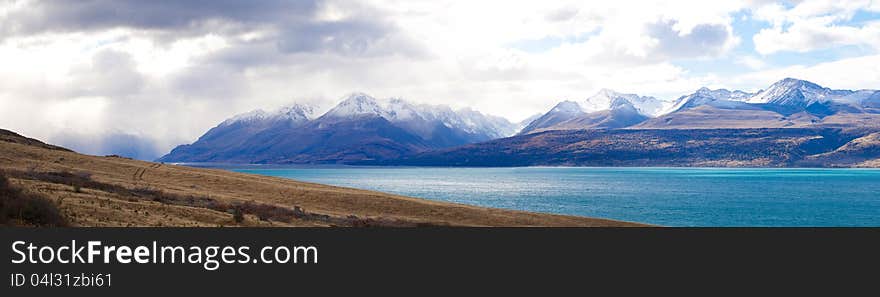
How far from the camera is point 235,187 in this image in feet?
199

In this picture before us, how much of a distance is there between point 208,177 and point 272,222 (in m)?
28.5

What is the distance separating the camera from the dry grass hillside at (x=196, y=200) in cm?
3500

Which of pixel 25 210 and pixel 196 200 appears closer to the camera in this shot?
pixel 25 210

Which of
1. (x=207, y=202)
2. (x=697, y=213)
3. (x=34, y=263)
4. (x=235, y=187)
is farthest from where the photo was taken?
(x=697, y=213)

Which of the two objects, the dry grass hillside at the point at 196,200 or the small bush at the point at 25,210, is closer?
the small bush at the point at 25,210

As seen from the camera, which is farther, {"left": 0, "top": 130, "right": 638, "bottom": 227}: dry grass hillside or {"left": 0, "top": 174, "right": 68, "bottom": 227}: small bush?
{"left": 0, "top": 130, "right": 638, "bottom": 227}: dry grass hillside

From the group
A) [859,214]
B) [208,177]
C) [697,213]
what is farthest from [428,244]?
[859,214]

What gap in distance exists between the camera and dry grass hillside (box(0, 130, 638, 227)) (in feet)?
115

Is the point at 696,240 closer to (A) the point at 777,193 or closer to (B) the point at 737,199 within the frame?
(B) the point at 737,199

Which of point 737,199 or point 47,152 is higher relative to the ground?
point 47,152

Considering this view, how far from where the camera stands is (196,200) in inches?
1820

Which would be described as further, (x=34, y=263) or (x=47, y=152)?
(x=47, y=152)

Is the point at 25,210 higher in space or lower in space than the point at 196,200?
higher

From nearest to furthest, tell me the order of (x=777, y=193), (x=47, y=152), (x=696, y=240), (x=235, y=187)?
1. (x=696, y=240)
2. (x=235, y=187)
3. (x=47, y=152)
4. (x=777, y=193)
